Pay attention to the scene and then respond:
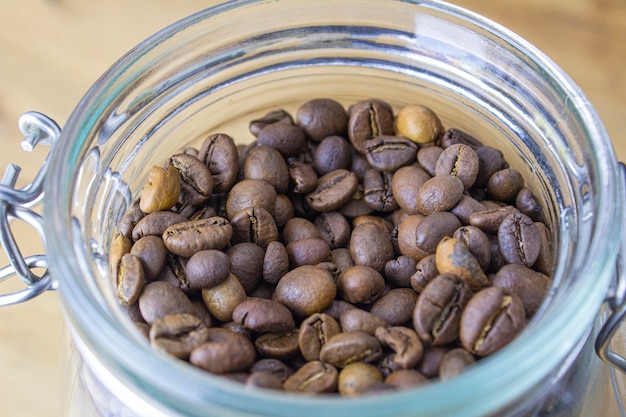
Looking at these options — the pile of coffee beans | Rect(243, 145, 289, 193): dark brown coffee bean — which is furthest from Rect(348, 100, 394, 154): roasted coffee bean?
Rect(243, 145, 289, 193): dark brown coffee bean

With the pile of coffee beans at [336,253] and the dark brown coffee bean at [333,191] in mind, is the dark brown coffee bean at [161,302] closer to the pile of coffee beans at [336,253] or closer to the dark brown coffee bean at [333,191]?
the pile of coffee beans at [336,253]

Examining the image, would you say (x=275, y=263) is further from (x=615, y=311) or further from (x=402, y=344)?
(x=615, y=311)

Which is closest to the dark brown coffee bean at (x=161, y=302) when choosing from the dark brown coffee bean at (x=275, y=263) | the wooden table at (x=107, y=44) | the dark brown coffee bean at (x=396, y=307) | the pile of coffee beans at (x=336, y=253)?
the pile of coffee beans at (x=336, y=253)

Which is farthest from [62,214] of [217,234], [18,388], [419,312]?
[18,388]

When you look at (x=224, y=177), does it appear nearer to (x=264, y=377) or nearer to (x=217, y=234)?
(x=217, y=234)

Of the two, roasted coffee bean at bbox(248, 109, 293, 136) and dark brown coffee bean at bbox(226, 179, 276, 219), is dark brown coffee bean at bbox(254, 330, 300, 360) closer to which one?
dark brown coffee bean at bbox(226, 179, 276, 219)

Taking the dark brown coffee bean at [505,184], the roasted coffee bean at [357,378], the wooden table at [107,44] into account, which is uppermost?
the wooden table at [107,44]

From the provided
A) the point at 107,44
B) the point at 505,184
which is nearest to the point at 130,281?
the point at 505,184
